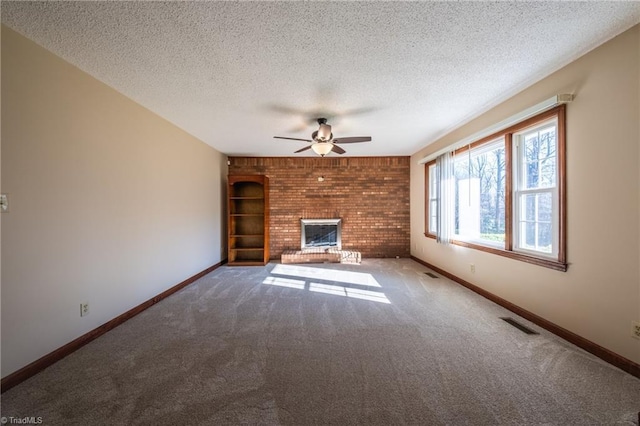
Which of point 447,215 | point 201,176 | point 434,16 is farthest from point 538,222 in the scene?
point 201,176

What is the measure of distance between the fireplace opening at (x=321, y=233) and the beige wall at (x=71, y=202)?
2876mm

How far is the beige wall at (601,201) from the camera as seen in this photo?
66.2 inches

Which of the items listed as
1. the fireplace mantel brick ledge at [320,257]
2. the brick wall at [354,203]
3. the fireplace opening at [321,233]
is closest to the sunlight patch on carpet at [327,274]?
the fireplace mantel brick ledge at [320,257]

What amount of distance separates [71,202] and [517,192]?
14.4 ft

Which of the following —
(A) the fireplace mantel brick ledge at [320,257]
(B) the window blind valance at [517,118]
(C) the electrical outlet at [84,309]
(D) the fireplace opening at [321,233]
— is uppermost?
(B) the window blind valance at [517,118]

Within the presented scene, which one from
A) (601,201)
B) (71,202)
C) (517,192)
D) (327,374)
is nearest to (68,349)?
(71,202)

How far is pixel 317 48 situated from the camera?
1.84 m

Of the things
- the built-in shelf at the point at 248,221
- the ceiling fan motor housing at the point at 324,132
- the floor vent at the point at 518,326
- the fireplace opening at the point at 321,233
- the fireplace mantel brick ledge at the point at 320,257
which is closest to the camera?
the floor vent at the point at 518,326

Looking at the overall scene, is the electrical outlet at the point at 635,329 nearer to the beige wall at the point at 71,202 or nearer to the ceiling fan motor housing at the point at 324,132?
the ceiling fan motor housing at the point at 324,132

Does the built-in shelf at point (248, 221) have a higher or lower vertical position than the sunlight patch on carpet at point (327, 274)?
higher

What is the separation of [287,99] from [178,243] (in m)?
2.60

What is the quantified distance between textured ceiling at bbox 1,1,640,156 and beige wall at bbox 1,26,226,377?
0.29 m

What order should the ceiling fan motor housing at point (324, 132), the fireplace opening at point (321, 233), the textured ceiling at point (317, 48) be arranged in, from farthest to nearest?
the fireplace opening at point (321, 233), the ceiling fan motor housing at point (324, 132), the textured ceiling at point (317, 48)

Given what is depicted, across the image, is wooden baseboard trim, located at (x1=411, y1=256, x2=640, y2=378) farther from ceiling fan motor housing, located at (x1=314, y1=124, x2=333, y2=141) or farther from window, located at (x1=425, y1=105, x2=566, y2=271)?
ceiling fan motor housing, located at (x1=314, y1=124, x2=333, y2=141)
